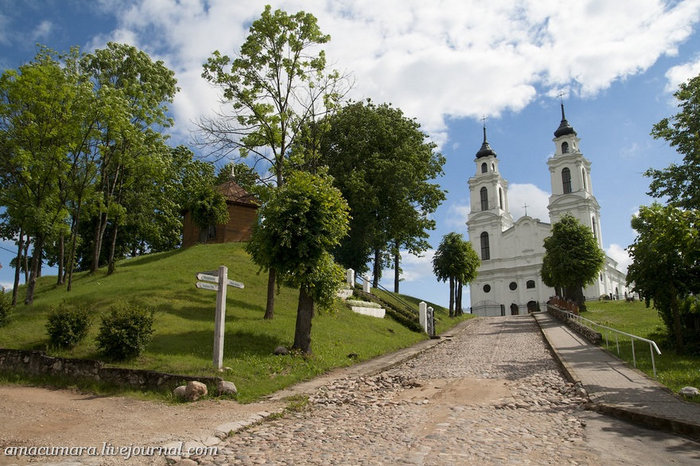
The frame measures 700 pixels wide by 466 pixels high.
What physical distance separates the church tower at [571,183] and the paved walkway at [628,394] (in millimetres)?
51948

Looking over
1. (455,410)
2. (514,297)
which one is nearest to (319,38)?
(455,410)

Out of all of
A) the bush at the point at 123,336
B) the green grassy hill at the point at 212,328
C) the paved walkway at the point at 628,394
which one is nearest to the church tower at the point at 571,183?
the green grassy hill at the point at 212,328

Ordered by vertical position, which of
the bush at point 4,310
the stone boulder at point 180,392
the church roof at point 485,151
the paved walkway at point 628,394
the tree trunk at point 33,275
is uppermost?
the church roof at point 485,151

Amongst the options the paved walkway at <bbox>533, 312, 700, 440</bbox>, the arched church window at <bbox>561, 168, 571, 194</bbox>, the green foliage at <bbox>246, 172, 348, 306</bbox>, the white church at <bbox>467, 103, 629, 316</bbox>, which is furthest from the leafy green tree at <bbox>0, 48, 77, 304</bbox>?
the arched church window at <bbox>561, 168, 571, 194</bbox>

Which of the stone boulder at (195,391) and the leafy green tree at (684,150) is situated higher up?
the leafy green tree at (684,150)

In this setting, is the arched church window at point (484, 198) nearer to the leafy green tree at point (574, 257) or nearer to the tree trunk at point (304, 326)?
the leafy green tree at point (574, 257)

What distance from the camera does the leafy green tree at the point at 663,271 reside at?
13.8m

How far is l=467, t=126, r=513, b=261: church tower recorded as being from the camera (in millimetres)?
68375

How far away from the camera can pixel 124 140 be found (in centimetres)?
2391

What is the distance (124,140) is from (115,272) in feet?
22.3

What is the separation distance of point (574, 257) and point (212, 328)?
2990cm

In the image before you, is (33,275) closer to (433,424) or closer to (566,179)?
(433,424)

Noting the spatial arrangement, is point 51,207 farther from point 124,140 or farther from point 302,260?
point 302,260

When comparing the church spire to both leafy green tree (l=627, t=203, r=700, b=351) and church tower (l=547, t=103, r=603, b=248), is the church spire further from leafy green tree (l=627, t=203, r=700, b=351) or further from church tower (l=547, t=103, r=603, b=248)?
leafy green tree (l=627, t=203, r=700, b=351)
